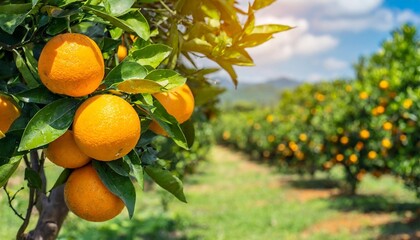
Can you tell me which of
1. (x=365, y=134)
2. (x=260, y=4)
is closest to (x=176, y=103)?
(x=260, y=4)

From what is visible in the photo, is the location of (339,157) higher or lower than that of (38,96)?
lower

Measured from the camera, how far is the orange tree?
37.8 inches

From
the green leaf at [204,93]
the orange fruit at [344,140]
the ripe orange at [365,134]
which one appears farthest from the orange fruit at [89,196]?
the orange fruit at [344,140]

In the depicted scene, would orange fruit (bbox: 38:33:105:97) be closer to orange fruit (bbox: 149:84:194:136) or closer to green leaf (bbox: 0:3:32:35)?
green leaf (bbox: 0:3:32:35)

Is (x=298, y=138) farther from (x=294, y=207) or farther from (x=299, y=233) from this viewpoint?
(x=299, y=233)

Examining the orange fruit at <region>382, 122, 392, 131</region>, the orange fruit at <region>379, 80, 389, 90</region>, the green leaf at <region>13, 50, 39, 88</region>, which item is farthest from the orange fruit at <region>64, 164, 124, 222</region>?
the orange fruit at <region>379, 80, 389, 90</region>

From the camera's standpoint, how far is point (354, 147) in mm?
8680

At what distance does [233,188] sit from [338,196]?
267 cm

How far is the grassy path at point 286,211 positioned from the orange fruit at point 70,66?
530cm

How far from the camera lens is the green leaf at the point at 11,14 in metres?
0.97

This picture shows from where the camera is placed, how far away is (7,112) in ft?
3.43

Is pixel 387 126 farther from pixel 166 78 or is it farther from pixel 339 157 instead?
pixel 166 78

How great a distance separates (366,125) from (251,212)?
237 centimetres

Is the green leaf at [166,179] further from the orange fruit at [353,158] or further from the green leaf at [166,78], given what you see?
the orange fruit at [353,158]
